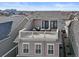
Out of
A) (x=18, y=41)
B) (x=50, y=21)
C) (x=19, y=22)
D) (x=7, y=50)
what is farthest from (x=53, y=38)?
(x=19, y=22)

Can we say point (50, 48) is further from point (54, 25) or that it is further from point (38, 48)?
point (54, 25)

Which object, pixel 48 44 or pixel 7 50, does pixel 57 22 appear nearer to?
pixel 48 44

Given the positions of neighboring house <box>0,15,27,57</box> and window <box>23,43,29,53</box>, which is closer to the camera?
neighboring house <box>0,15,27,57</box>

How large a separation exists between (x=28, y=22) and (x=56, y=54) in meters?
2.11

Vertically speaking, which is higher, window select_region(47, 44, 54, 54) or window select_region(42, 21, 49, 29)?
window select_region(42, 21, 49, 29)

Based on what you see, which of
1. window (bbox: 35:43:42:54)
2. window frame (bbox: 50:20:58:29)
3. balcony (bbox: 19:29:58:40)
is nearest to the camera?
window (bbox: 35:43:42:54)

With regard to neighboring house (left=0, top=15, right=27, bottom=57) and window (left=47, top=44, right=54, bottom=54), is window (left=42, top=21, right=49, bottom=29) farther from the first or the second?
window (left=47, top=44, right=54, bottom=54)

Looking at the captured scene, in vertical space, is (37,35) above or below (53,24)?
below

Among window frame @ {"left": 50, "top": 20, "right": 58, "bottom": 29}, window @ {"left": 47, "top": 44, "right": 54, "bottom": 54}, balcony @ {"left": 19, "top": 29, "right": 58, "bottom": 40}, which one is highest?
window frame @ {"left": 50, "top": 20, "right": 58, "bottom": 29}

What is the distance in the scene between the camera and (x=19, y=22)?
6891 millimetres

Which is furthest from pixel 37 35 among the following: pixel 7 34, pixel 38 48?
pixel 7 34

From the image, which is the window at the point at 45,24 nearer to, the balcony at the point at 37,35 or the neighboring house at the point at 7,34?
the neighboring house at the point at 7,34

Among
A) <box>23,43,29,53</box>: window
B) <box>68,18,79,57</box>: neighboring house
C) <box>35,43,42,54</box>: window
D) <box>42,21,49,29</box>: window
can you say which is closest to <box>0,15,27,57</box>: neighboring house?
<box>23,43,29,53</box>: window

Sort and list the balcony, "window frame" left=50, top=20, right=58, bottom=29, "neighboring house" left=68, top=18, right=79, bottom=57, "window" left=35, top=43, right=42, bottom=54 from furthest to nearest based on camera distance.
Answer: "window frame" left=50, top=20, right=58, bottom=29
the balcony
"window" left=35, top=43, right=42, bottom=54
"neighboring house" left=68, top=18, right=79, bottom=57
